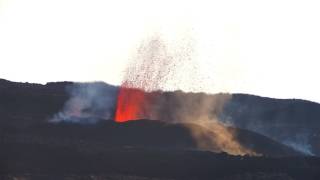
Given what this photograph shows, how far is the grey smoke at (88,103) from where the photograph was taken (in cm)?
8599

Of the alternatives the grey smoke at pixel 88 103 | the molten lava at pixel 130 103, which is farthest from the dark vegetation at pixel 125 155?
the molten lava at pixel 130 103

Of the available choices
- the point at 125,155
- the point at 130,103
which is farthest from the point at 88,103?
the point at 125,155

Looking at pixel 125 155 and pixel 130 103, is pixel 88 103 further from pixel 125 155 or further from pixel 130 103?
pixel 125 155

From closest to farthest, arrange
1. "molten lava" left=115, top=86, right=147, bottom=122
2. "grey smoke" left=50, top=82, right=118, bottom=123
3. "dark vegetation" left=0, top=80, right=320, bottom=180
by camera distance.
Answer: "dark vegetation" left=0, top=80, right=320, bottom=180
"grey smoke" left=50, top=82, right=118, bottom=123
"molten lava" left=115, top=86, right=147, bottom=122

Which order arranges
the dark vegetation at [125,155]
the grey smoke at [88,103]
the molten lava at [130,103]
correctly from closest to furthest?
the dark vegetation at [125,155], the grey smoke at [88,103], the molten lava at [130,103]

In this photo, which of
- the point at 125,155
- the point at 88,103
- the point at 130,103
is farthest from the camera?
the point at 88,103

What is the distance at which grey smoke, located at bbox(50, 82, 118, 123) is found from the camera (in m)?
86.0

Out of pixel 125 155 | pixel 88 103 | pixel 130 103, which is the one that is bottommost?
pixel 125 155

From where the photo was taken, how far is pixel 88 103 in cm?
10181

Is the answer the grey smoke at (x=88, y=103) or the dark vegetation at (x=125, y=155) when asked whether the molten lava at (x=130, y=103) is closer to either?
the grey smoke at (x=88, y=103)

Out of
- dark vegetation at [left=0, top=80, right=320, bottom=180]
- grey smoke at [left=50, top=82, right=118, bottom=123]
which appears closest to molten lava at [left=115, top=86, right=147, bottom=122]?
grey smoke at [left=50, top=82, right=118, bottom=123]

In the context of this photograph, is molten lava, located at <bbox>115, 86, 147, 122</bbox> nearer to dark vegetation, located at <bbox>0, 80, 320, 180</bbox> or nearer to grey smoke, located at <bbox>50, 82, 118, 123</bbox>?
grey smoke, located at <bbox>50, 82, 118, 123</bbox>

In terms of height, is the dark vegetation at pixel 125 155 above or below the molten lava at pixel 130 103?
below

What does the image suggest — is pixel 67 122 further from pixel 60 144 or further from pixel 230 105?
pixel 230 105
